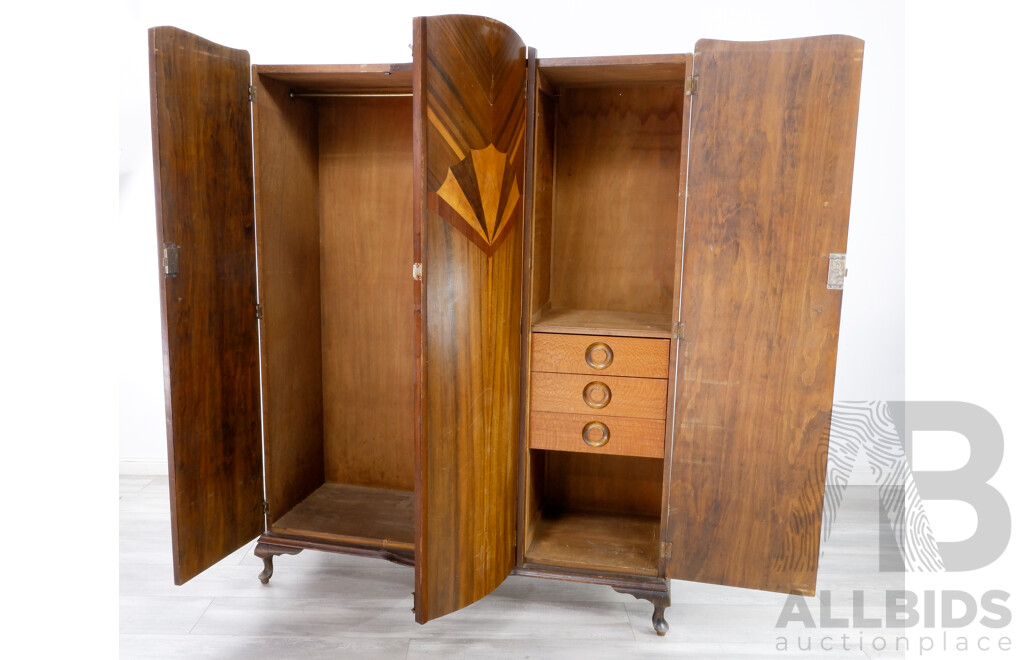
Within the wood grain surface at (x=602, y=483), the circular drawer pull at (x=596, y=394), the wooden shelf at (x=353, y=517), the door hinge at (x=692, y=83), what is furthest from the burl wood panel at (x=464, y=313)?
the wood grain surface at (x=602, y=483)

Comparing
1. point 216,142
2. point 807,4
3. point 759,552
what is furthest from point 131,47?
point 759,552

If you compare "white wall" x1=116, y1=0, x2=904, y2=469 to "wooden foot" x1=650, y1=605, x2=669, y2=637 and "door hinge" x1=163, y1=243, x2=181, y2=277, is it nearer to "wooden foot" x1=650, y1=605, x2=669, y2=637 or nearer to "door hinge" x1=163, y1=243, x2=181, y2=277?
"door hinge" x1=163, y1=243, x2=181, y2=277

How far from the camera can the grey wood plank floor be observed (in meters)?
2.23

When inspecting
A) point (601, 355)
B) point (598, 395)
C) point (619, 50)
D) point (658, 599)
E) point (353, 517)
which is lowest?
point (658, 599)

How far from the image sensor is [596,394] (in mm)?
2311

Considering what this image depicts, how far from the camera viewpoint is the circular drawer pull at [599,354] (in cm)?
227

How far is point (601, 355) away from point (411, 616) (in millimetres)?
1135

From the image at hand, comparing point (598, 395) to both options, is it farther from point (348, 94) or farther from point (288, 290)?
point (348, 94)

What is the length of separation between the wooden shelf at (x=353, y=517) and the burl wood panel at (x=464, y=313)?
389 mm

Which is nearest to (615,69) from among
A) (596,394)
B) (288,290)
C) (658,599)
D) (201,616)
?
(596,394)

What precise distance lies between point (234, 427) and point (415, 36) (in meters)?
1.37

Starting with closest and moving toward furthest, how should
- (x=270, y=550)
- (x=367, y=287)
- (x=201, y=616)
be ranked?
(x=201, y=616)
(x=270, y=550)
(x=367, y=287)

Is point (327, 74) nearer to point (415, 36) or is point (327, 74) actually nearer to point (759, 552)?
point (415, 36)

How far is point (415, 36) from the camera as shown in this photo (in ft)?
5.78
